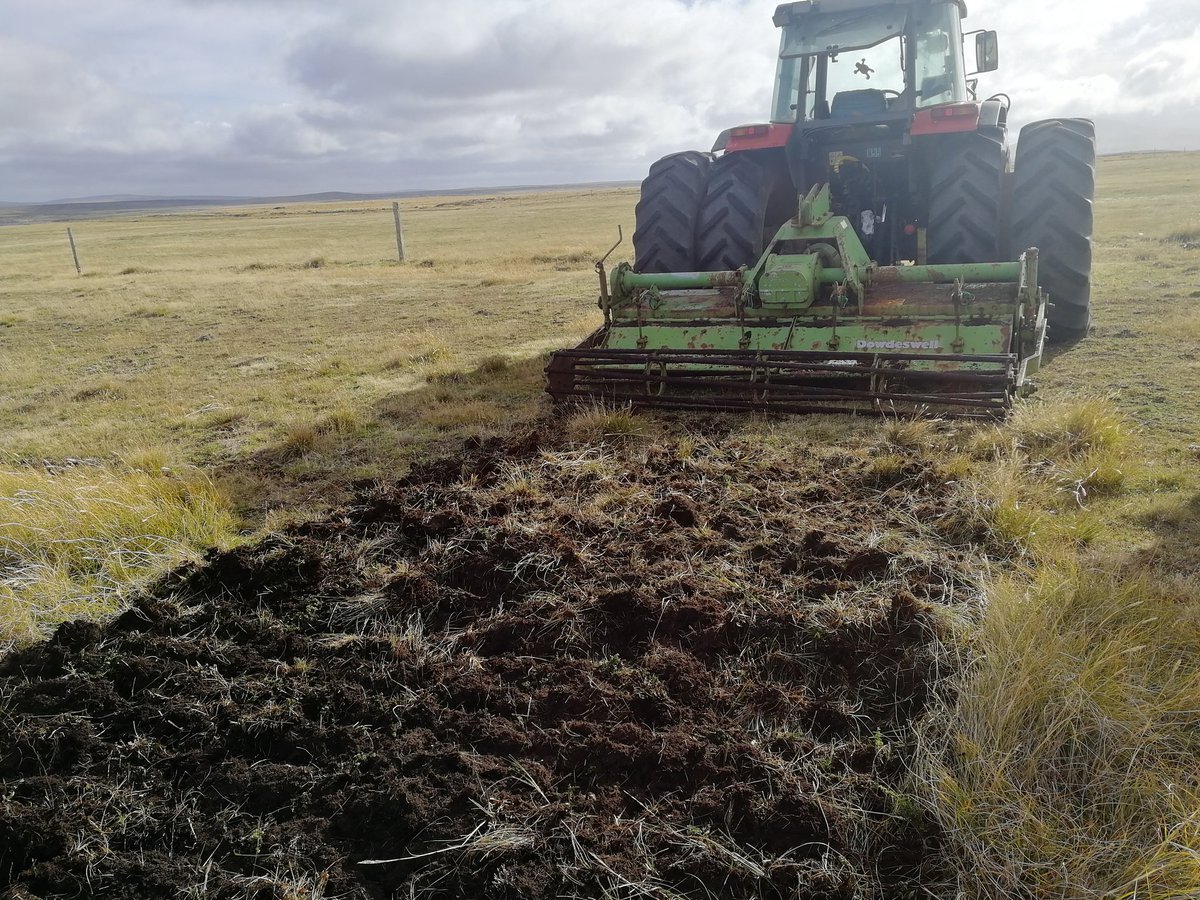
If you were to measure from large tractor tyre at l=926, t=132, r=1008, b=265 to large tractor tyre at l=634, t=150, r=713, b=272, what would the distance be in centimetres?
185

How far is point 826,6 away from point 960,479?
180 inches

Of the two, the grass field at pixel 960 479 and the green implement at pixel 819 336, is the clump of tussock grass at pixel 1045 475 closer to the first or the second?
the grass field at pixel 960 479

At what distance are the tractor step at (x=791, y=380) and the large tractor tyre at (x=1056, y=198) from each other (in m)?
1.81

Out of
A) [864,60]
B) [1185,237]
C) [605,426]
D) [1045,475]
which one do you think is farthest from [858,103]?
[1185,237]

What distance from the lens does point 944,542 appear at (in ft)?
10.9

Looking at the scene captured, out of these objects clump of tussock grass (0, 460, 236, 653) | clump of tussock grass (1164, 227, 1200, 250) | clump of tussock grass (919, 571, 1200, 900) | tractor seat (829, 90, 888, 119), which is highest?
tractor seat (829, 90, 888, 119)

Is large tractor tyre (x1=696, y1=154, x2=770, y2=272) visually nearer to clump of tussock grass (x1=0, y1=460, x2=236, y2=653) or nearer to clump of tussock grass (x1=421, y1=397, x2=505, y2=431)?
clump of tussock grass (x1=421, y1=397, x2=505, y2=431)

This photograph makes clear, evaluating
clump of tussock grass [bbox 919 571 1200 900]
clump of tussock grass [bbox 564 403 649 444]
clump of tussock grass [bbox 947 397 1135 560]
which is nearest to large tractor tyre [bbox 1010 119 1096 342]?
clump of tussock grass [bbox 947 397 1135 560]

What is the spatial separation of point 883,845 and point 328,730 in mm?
1500

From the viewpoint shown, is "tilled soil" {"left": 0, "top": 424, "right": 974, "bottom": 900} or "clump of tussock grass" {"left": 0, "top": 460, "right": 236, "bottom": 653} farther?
"clump of tussock grass" {"left": 0, "top": 460, "right": 236, "bottom": 653}

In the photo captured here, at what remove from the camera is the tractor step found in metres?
4.58

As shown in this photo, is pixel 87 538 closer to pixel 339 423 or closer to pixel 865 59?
pixel 339 423

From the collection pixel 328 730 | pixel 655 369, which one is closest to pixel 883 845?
pixel 328 730

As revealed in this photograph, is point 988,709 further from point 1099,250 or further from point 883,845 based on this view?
point 1099,250
